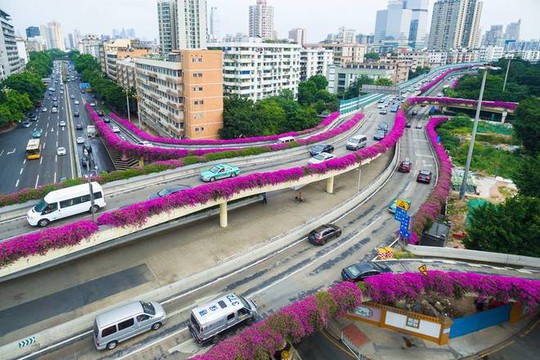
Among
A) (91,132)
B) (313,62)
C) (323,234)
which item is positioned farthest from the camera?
(313,62)

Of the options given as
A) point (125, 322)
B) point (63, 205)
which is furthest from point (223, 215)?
point (125, 322)

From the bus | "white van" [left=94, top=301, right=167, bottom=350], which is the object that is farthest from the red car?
the bus

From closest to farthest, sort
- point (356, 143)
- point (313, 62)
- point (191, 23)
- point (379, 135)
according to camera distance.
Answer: point (356, 143) < point (379, 135) < point (313, 62) < point (191, 23)

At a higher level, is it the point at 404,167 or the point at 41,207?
the point at 41,207

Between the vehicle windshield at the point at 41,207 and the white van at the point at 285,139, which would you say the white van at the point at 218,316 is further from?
the white van at the point at 285,139

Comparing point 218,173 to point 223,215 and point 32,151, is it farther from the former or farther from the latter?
point 32,151

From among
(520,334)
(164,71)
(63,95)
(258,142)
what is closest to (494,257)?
(520,334)

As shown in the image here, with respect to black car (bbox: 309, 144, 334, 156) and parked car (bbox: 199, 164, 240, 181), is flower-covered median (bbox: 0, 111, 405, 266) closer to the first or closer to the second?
parked car (bbox: 199, 164, 240, 181)

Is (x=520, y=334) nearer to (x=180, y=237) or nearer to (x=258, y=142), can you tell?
(x=180, y=237)
